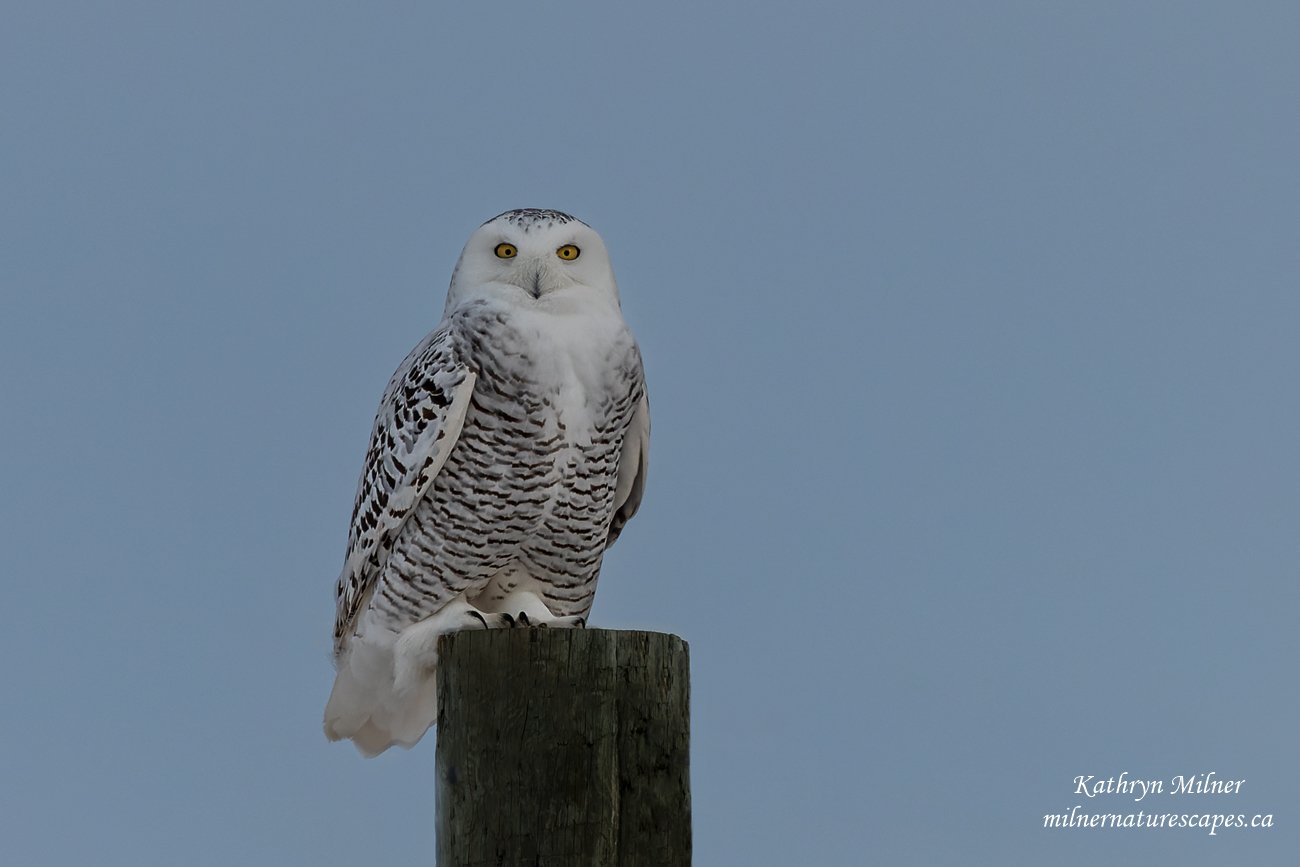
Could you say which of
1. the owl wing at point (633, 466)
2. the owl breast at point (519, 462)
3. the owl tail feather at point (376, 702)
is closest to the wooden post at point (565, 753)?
the owl breast at point (519, 462)

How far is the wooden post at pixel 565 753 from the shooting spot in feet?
10.0

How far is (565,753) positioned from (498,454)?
4.58ft

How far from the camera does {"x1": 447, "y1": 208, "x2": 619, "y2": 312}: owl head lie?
4.41 meters

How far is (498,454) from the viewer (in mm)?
4332

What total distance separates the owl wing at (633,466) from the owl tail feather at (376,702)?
2.52 ft

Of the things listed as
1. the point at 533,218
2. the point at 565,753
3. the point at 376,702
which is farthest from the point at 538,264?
the point at 565,753

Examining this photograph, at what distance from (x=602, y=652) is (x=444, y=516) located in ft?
4.35

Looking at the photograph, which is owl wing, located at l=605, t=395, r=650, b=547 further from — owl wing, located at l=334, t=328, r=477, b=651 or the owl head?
owl wing, located at l=334, t=328, r=477, b=651

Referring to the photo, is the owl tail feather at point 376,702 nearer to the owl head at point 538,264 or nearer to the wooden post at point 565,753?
the owl head at point 538,264

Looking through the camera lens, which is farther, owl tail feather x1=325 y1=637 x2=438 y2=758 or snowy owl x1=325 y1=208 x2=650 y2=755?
owl tail feather x1=325 y1=637 x2=438 y2=758

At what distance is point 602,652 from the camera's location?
10.5ft

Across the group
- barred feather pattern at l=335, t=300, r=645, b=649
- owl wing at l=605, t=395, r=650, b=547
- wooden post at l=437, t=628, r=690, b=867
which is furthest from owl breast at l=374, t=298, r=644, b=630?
wooden post at l=437, t=628, r=690, b=867

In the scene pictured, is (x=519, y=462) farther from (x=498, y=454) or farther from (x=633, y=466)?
(x=633, y=466)

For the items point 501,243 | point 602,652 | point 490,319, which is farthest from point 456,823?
point 501,243
